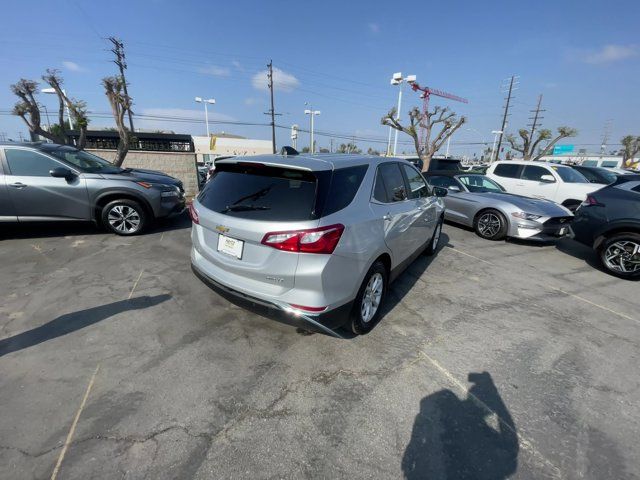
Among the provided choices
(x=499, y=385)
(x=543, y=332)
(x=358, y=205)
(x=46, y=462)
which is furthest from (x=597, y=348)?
(x=46, y=462)

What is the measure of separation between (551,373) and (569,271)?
11.2ft

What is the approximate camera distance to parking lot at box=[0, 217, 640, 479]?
1844 mm

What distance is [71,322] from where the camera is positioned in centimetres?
305

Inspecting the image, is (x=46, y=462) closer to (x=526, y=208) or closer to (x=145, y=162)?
(x=526, y=208)

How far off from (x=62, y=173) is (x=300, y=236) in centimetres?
519

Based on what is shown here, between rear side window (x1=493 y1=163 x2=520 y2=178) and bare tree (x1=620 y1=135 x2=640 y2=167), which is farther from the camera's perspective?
bare tree (x1=620 y1=135 x2=640 y2=167)

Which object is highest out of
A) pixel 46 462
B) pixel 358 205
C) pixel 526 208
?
pixel 358 205

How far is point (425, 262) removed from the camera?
514 cm

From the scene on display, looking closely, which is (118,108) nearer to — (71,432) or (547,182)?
(71,432)

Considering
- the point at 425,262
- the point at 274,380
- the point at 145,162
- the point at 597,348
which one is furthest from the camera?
the point at 145,162

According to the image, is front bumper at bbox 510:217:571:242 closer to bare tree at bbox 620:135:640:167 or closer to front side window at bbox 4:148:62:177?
front side window at bbox 4:148:62:177

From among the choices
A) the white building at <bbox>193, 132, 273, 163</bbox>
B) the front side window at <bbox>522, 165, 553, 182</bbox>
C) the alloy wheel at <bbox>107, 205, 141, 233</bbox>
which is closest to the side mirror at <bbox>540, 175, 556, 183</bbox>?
the front side window at <bbox>522, 165, 553, 182</bbox>

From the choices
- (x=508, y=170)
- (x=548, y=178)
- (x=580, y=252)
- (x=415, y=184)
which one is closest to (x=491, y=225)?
(x=580, y=252)

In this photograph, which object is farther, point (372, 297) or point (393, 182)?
point (393, 182)
